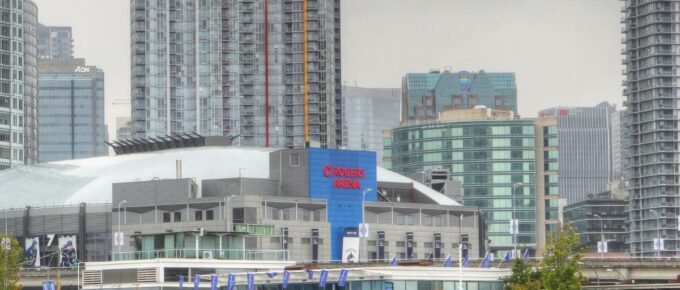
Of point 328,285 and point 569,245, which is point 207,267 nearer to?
point 328,285

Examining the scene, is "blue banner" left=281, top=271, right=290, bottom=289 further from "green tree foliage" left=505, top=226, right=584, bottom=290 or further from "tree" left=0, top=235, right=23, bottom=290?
"tree" left=0, top=235, right=23, bottom=290

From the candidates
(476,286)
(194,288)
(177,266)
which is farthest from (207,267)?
(476,286)

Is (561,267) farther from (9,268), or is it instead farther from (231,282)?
(9,268)

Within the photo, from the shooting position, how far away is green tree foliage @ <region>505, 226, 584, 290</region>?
612ft

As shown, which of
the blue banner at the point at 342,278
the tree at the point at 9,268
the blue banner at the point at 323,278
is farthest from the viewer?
the tree at the point at 9,268

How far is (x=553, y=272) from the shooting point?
620ft

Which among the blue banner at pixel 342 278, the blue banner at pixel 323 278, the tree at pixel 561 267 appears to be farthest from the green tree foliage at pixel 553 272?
the blue banner at pixel 323 278

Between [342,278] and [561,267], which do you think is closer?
[342,278]

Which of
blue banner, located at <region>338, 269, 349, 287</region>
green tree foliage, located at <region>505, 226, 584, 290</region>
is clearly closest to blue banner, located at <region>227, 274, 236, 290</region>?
blue banner, located at <region>338, 269, 349, 287</region>

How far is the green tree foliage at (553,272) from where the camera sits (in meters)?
187

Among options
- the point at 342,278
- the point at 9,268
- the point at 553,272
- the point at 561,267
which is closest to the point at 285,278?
the point at 342,278

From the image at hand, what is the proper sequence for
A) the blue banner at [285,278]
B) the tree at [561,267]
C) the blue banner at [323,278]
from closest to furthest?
1. the blue banner at [285,278]
2. the blue banner at [323,278]
3. the tree at [561,267]

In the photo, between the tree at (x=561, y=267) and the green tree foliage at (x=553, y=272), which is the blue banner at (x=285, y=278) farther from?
the tree at (x=561, y=267)

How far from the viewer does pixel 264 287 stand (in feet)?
577
